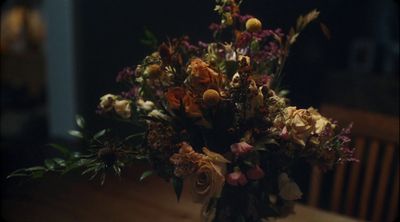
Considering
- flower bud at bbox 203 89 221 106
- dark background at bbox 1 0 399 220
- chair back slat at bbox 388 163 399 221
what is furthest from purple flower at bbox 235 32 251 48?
chair back slat at bbox 388 163 399 221

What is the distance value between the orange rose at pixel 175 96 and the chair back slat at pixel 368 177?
0.80m

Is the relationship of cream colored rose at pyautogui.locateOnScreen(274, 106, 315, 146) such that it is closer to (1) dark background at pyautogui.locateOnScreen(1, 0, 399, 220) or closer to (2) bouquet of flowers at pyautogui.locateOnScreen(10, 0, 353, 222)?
(2) bouquet of flowers at pyautogui.locateOnScreen(10, 0, 353, 222)

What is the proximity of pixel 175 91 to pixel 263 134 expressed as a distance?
0.57ft

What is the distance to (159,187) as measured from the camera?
4.44 feet

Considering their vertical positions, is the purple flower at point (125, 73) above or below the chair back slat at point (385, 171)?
above

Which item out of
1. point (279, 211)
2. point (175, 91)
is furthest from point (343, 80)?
point (175, 91)

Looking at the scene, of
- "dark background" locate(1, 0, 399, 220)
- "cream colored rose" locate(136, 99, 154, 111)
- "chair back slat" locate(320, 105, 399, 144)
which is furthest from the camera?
"dark background" locate(1, 0, 399, 220)

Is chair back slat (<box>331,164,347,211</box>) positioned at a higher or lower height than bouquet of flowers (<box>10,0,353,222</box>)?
lower

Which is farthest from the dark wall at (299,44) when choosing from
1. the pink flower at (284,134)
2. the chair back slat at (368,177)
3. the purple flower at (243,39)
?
the pink flower at (284,134)

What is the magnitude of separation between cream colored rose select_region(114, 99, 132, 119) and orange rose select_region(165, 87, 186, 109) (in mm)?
137

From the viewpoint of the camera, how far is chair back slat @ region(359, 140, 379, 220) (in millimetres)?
1375

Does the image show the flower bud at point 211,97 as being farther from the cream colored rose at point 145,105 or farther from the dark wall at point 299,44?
the dark wall at point 299,44

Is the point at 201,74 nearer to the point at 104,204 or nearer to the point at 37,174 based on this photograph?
the point at 37,174

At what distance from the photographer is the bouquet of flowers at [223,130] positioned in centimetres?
80
